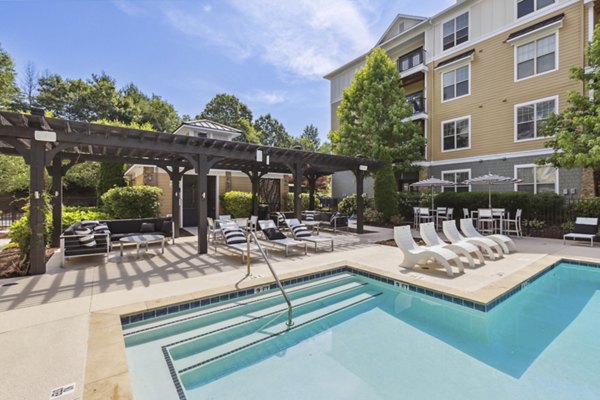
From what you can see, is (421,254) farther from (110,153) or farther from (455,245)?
(110,153)

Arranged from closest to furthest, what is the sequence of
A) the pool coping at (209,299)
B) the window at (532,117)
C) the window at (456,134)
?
the pool coping at (209,299) → the window at (532,117) → the window at (456,134)

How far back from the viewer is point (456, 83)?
17.2 meters

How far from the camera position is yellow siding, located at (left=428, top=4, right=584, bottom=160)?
13.0 meters

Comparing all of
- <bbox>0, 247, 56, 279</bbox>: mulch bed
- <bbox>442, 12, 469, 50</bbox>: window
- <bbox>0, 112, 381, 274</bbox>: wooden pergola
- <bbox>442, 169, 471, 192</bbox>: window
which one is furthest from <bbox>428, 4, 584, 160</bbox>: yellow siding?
<bbox>0, 247, 56, 279</bbox>: mulch bed

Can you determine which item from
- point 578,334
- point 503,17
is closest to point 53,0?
point 578,334

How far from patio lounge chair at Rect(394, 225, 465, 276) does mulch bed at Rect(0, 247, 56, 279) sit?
8206 millimetres

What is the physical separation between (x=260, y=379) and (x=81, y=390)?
5.39 feet

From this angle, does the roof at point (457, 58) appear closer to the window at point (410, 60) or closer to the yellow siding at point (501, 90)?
the yellow siding at point (501, 90)

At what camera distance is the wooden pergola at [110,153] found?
20.2ft

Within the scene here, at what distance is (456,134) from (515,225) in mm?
6932

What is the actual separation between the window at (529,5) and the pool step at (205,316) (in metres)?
17.3

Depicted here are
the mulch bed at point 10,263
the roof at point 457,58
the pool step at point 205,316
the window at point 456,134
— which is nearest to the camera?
the pool step at point 205,316

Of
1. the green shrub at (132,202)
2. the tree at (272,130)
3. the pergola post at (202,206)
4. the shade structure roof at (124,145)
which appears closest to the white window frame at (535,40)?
the shade structure roof at (124,145)

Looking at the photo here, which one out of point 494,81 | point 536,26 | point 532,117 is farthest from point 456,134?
point 536,26
